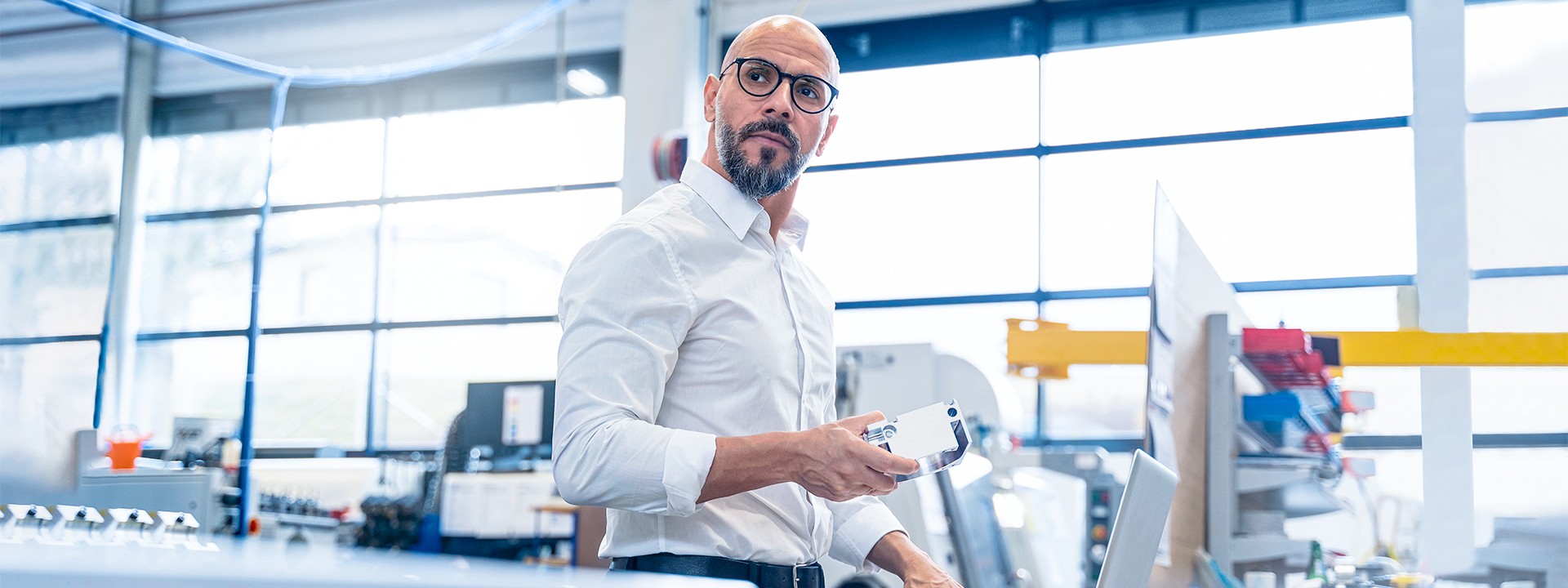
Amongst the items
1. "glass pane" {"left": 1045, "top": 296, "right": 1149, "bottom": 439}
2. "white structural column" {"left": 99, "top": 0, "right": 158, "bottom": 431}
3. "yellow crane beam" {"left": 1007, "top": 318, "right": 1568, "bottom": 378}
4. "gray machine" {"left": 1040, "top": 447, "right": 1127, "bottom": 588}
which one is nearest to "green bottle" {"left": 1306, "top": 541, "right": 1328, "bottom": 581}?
"yellow crane beam" {"left": 1007, "top": 318, "right": 1568, "bottom": 378}

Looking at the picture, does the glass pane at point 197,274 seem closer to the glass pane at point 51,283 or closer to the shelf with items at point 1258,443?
the glass pane at point 51,283

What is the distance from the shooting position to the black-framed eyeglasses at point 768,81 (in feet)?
4.02

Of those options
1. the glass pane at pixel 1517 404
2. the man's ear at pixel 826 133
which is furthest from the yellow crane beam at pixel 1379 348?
the glass pane at pixel 1517 404

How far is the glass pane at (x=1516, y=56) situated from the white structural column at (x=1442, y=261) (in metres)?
0.11

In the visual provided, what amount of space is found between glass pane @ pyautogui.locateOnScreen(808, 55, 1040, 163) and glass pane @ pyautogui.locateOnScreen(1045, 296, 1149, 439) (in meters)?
0.97

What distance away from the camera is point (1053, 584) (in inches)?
170

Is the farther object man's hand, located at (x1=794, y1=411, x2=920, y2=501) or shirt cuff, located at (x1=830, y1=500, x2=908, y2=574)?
shirt cuff, located at (x1=830, y1=500, x2=908, y2=574)

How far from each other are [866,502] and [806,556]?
19 centimetres

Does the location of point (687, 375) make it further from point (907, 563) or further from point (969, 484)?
point (969, 484)

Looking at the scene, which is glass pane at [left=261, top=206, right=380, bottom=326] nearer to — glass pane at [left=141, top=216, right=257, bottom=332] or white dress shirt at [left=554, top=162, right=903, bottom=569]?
glass pane at [left=141, top=216, right=257, bottom=332]

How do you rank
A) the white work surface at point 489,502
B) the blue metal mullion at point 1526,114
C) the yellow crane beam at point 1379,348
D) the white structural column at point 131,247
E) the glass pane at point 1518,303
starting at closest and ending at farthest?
1. the yellow crane beam at point 1379,348
2. the white work surface at point 489,502
3. the glass pane at point 1518,303
4. the blue metal mullion at point 1526,114
5. the white structural column at point 131,247

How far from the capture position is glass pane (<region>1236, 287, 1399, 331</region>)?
5.87 m

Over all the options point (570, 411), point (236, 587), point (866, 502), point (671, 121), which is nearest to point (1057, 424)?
point (671, 121)

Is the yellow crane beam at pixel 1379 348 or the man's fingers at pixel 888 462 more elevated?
the yellow crane beam at pixel 1379 348
